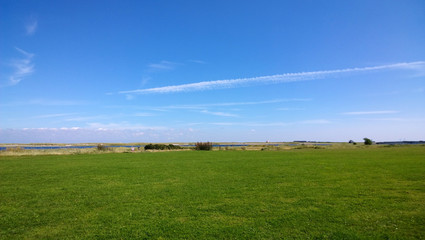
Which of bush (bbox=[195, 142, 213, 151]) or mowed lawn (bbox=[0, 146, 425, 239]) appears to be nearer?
mowed lawn (bbox=[0, 146, 425, 239])

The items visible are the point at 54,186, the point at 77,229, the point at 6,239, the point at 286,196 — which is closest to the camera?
the point at 6,239

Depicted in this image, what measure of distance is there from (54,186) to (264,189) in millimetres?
10196

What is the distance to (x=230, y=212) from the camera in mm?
7312

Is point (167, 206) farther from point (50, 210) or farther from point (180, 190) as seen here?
point (50, 210)

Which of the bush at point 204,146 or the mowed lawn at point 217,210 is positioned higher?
the bush at point 204,146

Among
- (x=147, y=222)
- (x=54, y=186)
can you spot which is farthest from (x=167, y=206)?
(x=54, y=186)

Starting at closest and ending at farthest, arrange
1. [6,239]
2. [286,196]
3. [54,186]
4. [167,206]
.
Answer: [6,239] < [167,206] < [286,196] < [54,186]

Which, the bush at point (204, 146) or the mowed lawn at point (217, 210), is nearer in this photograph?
the mowed lawn at point (217, 210)

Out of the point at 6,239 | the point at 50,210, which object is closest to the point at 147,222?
the point at 6,239

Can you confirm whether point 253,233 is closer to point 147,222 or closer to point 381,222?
point 147,222

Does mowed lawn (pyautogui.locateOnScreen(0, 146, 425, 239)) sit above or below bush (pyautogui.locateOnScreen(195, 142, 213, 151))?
below

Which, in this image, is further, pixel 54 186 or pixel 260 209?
pixel 54 186

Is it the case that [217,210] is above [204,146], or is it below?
below

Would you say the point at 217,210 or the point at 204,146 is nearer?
the point at 217,210
